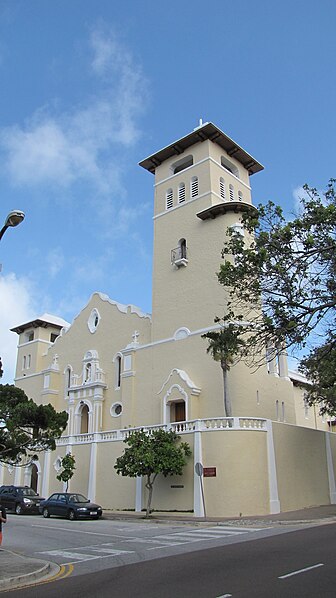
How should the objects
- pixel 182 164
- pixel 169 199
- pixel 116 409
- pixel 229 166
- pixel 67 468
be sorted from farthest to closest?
pixel 229 166 → pixel 182 164 → pixel 169 199 → pixel 116 409 → pixel 67 468

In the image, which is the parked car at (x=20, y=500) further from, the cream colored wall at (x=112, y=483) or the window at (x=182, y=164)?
the window at (x=182, y=164)

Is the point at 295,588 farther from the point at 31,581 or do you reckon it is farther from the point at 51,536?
the point at 51,536

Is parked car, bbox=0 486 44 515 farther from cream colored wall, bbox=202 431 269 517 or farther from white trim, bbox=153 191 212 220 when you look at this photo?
white trim, bbox=153 191 212 220

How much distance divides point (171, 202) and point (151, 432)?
17731 millimetres

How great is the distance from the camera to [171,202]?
129ft

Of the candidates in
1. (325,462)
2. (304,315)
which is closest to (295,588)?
(304,315)

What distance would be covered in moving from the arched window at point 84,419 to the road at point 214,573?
26.8 metres

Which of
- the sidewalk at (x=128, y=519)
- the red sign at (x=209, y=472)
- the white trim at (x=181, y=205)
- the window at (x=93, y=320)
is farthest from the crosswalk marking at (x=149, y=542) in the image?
the window at (x=93, y=320)

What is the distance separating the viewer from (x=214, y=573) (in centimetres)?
984

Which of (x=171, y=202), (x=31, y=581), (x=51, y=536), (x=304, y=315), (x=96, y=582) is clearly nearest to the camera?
(x=96, y=582)

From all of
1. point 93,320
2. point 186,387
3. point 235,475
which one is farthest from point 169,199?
point 235,475

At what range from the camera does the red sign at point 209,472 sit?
2600 cm

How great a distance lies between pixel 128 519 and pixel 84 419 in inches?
652

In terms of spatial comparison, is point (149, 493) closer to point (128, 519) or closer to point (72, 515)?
point (128, 519)
